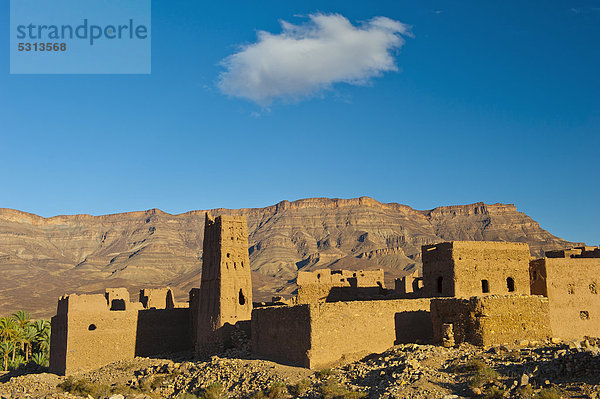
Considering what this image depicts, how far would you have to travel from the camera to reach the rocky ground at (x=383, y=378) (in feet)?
49.8

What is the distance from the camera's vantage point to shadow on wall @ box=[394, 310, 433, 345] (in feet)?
76.2

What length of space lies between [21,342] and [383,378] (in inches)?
1229

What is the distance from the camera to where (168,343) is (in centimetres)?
3184

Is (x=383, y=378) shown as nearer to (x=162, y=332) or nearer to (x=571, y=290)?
(x=571, y=290)

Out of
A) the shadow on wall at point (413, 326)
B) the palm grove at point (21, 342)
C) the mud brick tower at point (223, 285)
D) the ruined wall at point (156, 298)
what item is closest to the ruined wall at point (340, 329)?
the shadow on wall at point (413, 326)

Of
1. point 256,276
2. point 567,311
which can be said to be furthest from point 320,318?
point 256,276

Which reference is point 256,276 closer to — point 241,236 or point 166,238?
point 166,238

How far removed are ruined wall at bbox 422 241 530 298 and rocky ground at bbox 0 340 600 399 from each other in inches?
207

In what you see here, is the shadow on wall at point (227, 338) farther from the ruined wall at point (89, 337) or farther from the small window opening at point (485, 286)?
the small window opening at point (485, 286)

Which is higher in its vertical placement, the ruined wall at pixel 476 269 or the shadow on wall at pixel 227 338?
the ruined wall at pixel 476 269

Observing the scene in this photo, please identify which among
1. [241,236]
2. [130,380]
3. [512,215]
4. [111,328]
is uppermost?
[512,215]

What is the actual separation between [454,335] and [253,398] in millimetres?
6734

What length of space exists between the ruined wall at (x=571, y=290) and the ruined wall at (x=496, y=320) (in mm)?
6110

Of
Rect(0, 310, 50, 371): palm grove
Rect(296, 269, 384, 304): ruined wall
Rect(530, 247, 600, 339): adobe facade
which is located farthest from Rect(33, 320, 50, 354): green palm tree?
Rect(530, 247, 600, 339): adobe facade
